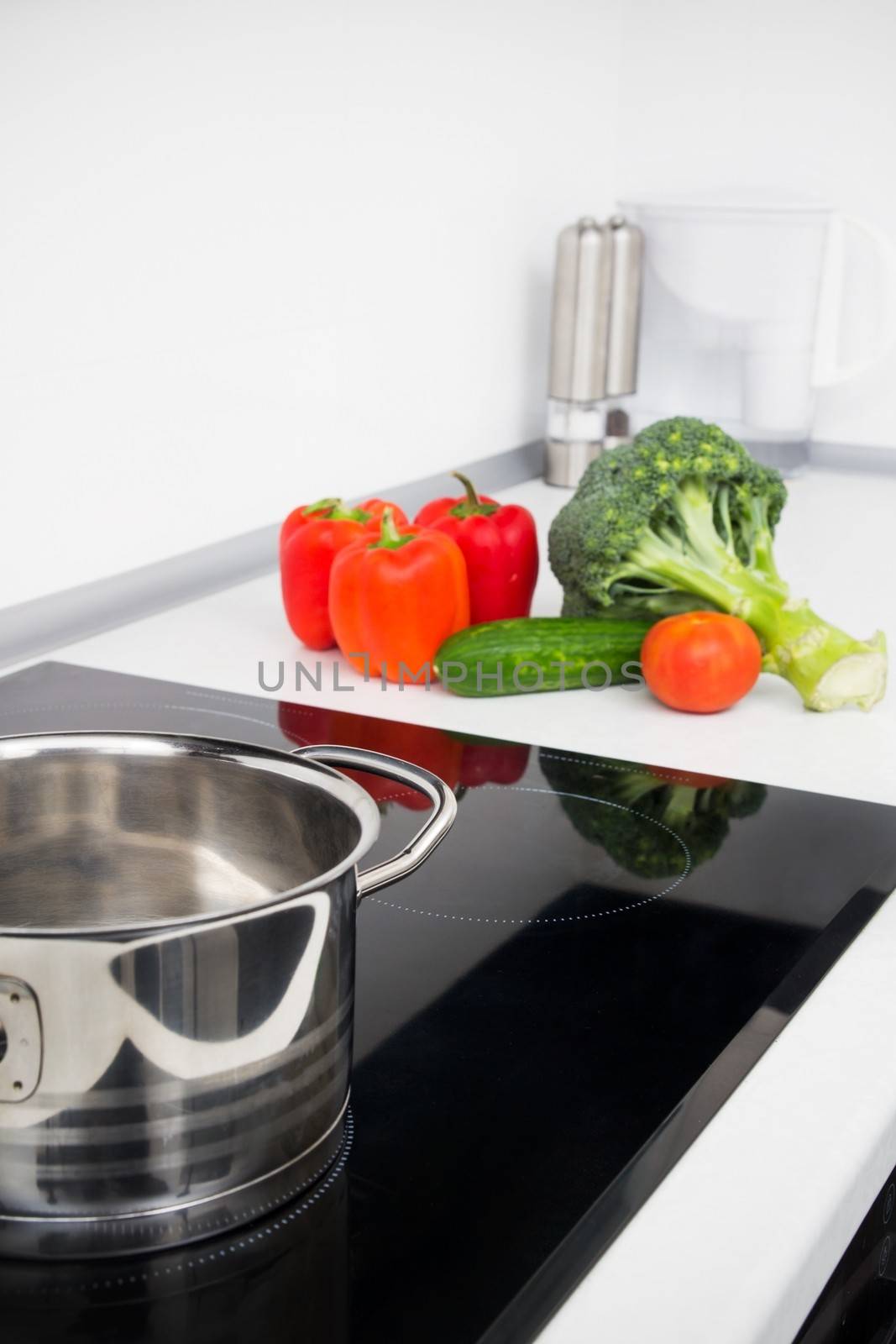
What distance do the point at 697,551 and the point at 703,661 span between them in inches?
6.0

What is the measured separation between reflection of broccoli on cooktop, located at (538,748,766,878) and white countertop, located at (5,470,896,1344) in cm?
4

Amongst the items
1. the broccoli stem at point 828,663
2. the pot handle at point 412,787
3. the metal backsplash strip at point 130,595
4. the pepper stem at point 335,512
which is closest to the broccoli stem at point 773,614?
the broccoli stem at point 828,663

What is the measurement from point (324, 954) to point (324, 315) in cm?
118

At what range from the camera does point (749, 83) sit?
7.04 feet

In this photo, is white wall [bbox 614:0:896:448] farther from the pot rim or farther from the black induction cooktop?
the pot rim

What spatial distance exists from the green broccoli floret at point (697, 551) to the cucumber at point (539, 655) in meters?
0.04

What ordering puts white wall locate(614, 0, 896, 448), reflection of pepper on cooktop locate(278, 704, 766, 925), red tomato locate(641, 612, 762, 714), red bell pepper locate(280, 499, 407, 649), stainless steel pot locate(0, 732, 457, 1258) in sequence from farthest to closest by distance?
white wall locate(614, 0, 896, 448), red bell pepper locate(280, 499, 407, 649), red tomato locate(641, 612, 762, 714), reflection of pepper on cooktop locate(278, 704, 766, 925), stainless steel pot locate(0, 732, 457, 1258)

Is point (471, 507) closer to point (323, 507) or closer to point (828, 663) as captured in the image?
point (323, 507)

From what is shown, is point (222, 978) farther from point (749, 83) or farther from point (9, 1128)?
point (749, 83)

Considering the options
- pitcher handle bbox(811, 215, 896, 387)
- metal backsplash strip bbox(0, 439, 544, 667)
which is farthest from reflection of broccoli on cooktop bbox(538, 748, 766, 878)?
pitcher handle bbox(811, 215, 896, 387)

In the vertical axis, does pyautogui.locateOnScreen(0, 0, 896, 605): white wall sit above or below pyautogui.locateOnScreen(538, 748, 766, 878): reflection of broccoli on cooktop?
above

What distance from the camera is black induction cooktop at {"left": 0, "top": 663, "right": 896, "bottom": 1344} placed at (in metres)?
0.50

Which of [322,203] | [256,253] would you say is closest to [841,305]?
[322,203]

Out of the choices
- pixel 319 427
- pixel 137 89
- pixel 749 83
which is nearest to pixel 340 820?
pixel 137 89
